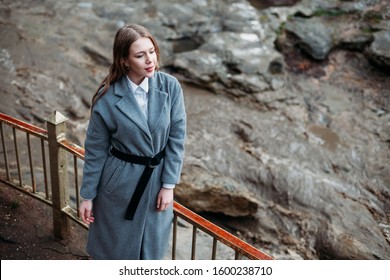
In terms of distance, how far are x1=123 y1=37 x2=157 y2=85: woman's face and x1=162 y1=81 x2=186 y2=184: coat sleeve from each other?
20 cm

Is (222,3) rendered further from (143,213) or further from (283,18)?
(143,213)

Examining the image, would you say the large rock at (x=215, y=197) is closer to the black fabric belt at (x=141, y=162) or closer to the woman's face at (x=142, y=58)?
the black fabric belt at (x=141, y=162)

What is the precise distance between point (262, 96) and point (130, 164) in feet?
16.4

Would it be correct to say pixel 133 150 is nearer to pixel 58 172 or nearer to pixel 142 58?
pixel 142 58

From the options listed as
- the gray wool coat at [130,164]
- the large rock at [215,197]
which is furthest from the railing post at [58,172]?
the large rock at [215,197]

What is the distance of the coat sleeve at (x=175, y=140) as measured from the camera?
7.48ft

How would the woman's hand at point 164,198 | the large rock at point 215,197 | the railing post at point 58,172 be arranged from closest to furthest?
1. the woman's hand at point 164,198
2. the railing post at point 58,172
3. the large rock at point 215,197

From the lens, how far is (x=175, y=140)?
90.5 inches

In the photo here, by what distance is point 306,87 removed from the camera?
24.0 ft

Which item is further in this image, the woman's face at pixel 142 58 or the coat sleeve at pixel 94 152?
the coat sleeve at pixel 94 152

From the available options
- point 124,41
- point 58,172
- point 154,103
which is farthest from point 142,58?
point 58,172

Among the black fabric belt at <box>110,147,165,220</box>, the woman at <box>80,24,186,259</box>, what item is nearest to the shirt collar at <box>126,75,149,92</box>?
the woman at <box>80,24,186,259</box>

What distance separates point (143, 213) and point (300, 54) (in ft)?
20.1

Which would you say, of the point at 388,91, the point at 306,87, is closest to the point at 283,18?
the point at 306,87
